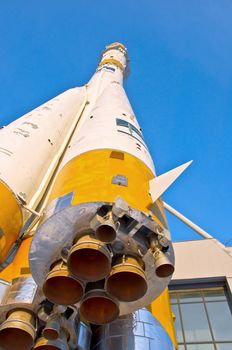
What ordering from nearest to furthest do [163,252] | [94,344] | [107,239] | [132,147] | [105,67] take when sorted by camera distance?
1. [107,239]
2. [163,252]
3. [94,344]
4. [132,147]
5. [105,67]

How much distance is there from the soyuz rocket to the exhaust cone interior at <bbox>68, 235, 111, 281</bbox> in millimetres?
11

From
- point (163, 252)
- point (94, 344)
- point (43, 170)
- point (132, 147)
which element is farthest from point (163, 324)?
point (43, 170)

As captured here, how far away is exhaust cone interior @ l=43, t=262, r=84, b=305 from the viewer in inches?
153

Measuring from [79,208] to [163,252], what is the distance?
45.6 inches

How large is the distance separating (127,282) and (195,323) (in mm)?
6520

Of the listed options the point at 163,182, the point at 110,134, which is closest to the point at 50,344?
the point at 163,182

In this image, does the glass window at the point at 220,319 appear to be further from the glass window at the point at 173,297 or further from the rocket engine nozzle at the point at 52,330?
the rocket engine nozzle at the point at 52,330

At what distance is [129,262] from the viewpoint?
3.93 meters

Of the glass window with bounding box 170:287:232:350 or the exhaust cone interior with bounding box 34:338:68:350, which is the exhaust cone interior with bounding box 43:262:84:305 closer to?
the exhaust cone interior with bounding box 34:338:68:350

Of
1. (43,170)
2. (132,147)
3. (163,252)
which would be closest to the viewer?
(163,252)

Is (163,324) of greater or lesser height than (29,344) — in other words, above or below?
above

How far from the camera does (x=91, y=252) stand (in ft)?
12.9

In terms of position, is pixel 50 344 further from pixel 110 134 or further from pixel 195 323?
pixel 195 323

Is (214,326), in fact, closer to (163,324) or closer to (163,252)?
(163,324)
